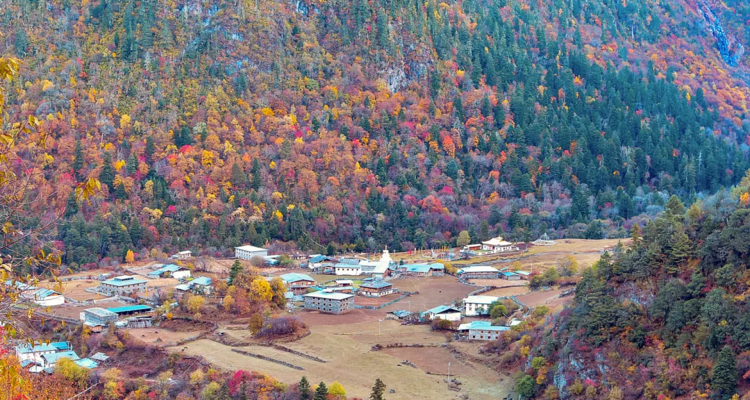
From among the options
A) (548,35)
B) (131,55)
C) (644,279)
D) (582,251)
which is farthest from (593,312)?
(548,35)

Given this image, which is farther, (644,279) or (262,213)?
(262,213)

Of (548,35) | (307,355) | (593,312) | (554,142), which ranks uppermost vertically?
(548,35)

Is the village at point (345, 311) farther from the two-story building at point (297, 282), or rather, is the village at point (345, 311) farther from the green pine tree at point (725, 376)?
the green pine tree at point (725, 376)

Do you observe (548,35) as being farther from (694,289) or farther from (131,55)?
(694,289)

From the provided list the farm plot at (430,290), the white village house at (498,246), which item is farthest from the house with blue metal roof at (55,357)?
the white village house at (498,246)

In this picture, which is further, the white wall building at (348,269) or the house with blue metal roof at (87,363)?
the white wall building at (348,269)

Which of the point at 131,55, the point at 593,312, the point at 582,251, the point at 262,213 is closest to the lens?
the point at 593,312

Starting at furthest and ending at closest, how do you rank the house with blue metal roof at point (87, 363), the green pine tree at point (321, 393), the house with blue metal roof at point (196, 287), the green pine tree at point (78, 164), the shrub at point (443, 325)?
the green pine tree at point (78, 164)
the house with blue metal roof at point (196, 287)
the shrub at point (443, 325)
the house with blue metal roof at point (87, 363)
the green pine tree at point (321, 393)
